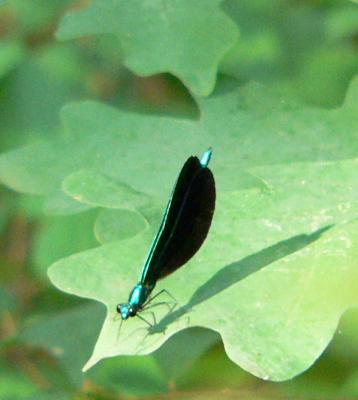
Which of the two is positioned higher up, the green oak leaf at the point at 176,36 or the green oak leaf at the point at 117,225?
Result: the green oak leaf at the point at 176,36

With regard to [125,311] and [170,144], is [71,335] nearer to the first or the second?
[170,144]

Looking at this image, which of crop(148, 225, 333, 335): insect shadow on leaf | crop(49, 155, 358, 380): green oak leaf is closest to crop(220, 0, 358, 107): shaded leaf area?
crop(49, 155, 358, 380): green oak leaf

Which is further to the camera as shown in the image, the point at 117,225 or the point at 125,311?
the point at 117,225

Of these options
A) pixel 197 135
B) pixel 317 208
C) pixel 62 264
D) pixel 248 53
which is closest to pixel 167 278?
pixel 62 264

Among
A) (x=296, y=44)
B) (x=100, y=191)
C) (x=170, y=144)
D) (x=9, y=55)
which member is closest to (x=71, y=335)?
(x=170, y=144)

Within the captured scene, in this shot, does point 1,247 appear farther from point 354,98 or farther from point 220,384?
point 354,98

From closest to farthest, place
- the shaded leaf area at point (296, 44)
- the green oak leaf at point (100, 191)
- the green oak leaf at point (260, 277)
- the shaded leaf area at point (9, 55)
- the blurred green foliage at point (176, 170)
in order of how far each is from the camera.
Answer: the green oak leaf at point (260, 277), the blurred green foliage at point (176, 170), the green oak leaf at point (100, 191), the shaded leaf area at point (296, 44), the shaded leaf area at point (9, 55)

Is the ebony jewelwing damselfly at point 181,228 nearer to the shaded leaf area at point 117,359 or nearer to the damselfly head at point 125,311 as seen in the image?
the damselfly head at point 125,311

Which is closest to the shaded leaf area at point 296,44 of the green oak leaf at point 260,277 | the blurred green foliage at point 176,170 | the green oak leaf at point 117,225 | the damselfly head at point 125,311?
the blurred green foliage at point 176,170
